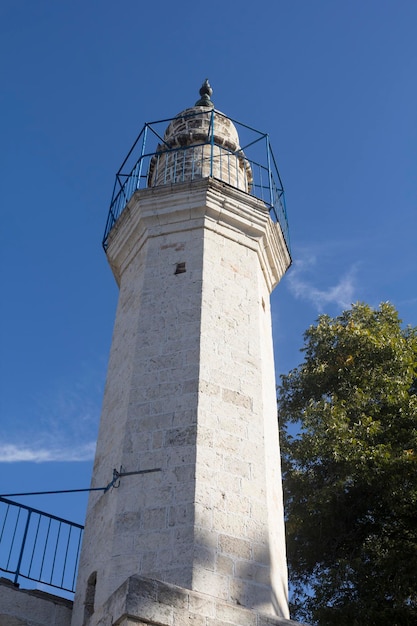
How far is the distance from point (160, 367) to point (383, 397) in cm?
536

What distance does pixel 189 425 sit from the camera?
6145 millimetres

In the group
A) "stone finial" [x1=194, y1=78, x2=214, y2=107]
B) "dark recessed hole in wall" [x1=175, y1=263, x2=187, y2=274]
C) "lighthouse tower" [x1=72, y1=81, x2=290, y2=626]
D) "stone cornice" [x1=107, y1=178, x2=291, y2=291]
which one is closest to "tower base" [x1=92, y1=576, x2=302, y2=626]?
"lighthouse tower" [x1=72, y1=81, x2=290, y2=626]

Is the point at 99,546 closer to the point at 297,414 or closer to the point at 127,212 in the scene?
the point at 127,212

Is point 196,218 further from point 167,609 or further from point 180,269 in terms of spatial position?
point 167,609

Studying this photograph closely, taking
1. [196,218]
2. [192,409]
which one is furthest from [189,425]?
[196,218]

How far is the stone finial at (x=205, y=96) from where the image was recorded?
1197 centimetres

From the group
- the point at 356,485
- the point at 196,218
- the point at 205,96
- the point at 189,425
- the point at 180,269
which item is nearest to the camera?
the point at 189,425

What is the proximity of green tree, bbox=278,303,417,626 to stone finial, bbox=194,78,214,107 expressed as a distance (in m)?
4.53

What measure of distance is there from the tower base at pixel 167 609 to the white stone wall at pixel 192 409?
1.01 ft

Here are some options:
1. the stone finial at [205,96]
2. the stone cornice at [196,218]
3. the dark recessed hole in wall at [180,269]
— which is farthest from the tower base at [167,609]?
the stone finial at [205,96]

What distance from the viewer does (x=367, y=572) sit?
9719 millimetres

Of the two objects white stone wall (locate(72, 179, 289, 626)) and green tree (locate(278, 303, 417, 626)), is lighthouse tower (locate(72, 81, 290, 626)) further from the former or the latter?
green tree (locate(278, 303, 417, 626))

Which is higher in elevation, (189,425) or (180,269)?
(180,269)

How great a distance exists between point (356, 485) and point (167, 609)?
21.0ft
